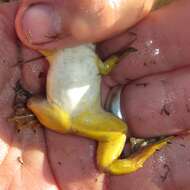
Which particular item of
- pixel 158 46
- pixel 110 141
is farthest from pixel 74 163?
pixel 158 46

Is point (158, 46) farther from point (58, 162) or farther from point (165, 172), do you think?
point (58, 162)

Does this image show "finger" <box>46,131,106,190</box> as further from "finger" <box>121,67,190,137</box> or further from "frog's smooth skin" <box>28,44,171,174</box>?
"finger" <box>121,67,190,137</box>

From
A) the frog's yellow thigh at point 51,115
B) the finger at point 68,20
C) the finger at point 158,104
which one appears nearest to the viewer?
the finger at point 68,20

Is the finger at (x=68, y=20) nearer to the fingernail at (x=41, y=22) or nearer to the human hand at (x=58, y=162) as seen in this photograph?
the fingernail at (x=41, y=22)

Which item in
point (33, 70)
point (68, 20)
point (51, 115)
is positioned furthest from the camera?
point (33, 70)

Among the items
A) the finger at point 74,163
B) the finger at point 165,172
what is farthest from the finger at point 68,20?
the finger at point 165,172

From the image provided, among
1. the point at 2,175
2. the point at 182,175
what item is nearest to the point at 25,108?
the point at 2,175
